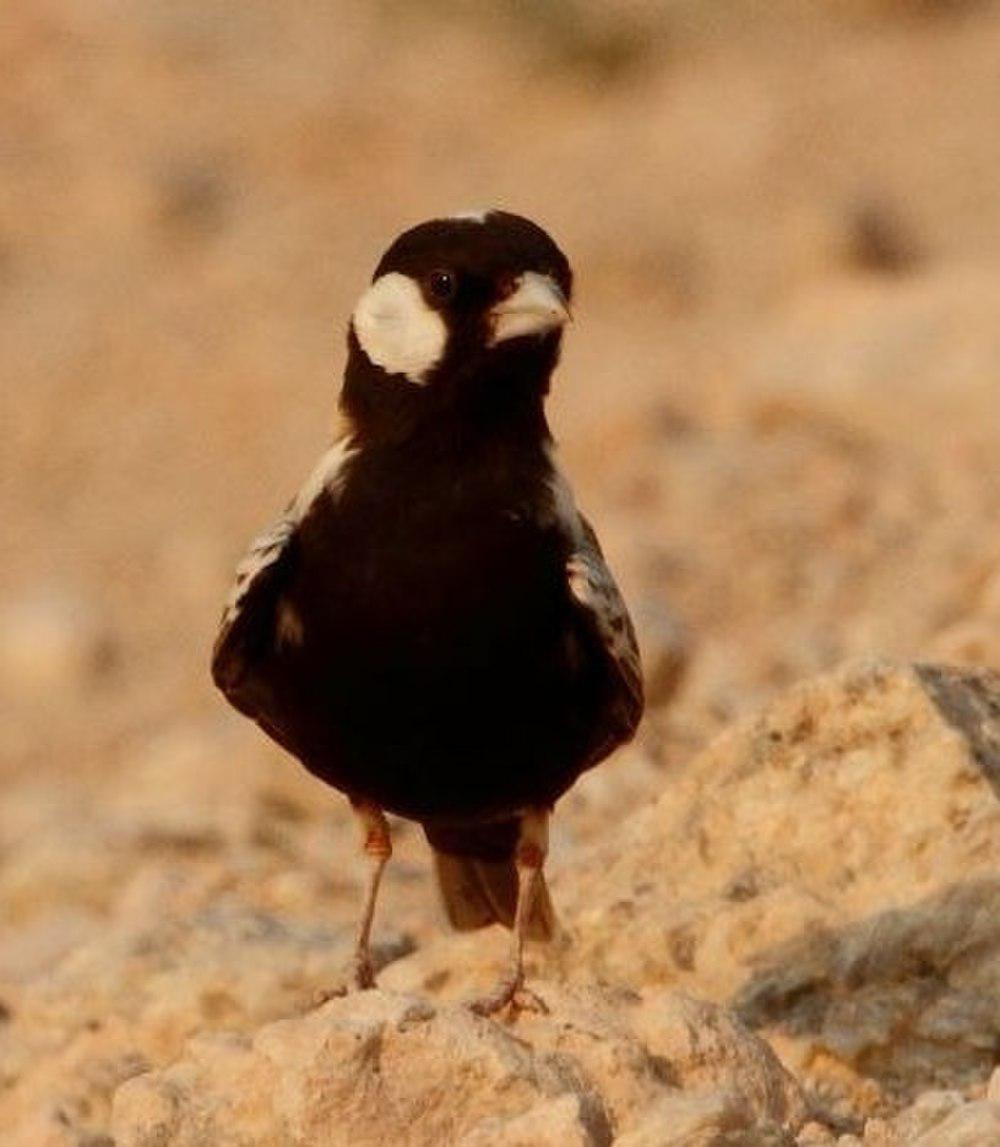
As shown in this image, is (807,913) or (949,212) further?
(949,212)

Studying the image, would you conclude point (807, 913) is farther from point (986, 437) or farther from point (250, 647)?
point (986, 437)

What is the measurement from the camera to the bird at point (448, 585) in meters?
7.33

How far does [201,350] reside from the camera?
16359 mm

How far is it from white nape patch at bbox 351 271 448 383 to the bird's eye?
0.10 ft

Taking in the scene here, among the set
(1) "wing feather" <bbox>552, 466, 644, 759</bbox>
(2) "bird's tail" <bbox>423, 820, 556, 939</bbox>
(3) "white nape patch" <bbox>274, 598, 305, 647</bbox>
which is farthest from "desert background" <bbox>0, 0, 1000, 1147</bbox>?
(3) "white nape patch" <bbox>274, 598, 305, 647</bbox>

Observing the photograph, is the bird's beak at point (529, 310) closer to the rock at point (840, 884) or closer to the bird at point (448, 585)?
the bird at point (448, 585)

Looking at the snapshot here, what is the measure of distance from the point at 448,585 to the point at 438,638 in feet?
0.32

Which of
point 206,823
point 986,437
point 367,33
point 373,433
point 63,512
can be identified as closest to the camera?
point 373,433

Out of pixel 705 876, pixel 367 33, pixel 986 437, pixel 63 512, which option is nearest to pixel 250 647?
pixel 705 876

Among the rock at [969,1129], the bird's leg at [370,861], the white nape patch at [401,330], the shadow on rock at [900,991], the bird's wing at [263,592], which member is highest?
the white nape patch at [401,330]

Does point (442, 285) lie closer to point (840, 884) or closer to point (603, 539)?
point (840, 884)

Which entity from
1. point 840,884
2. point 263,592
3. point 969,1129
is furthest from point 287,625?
point 969,1129

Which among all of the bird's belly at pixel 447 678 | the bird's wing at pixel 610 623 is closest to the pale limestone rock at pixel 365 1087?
the bird's belly at pixel 447 678

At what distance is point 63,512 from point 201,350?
1.48 meters
